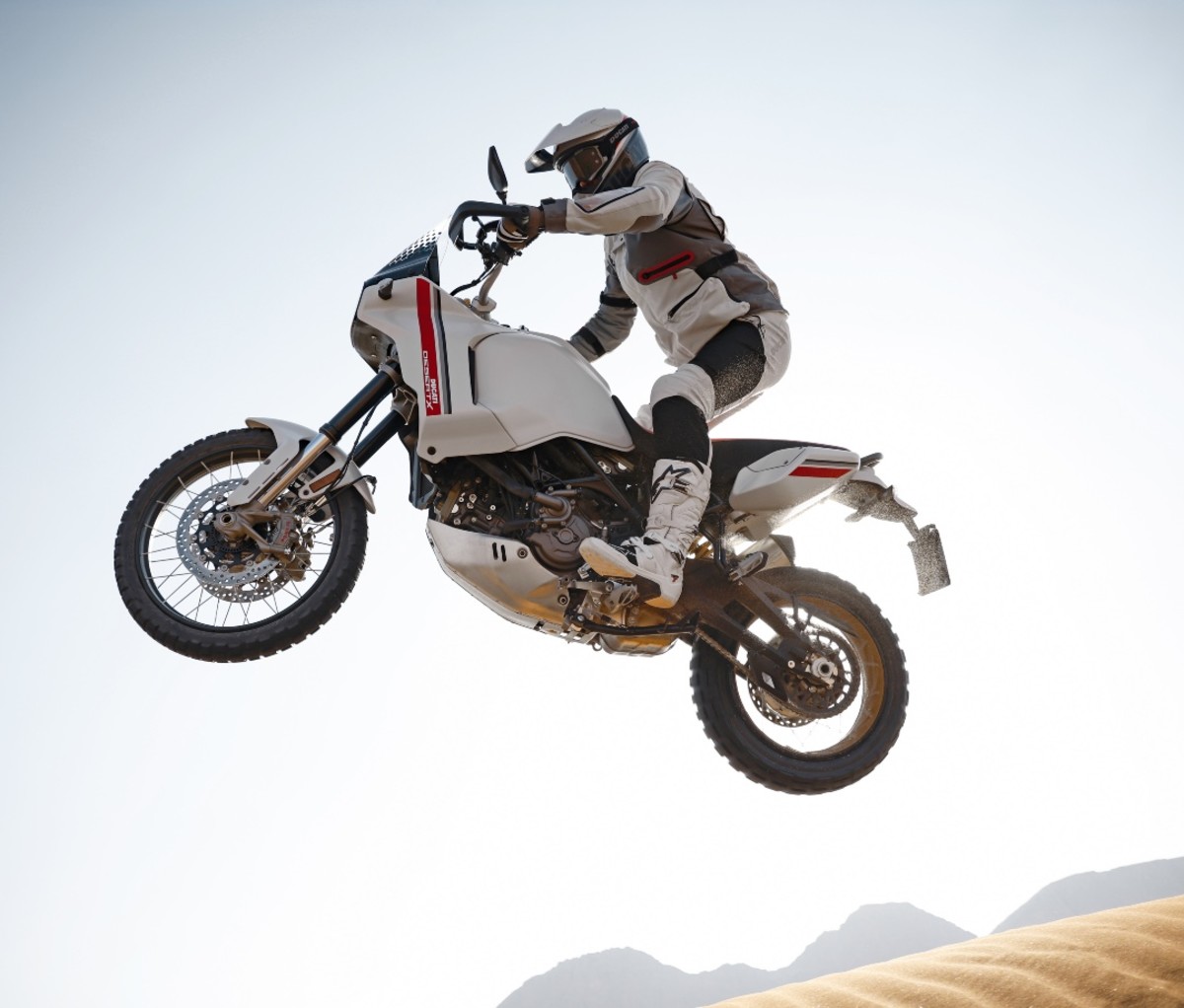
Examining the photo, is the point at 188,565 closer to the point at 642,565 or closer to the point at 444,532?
the point at 444,532

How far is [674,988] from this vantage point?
10269 centimetres

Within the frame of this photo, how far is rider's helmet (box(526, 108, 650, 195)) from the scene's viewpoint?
4297mm

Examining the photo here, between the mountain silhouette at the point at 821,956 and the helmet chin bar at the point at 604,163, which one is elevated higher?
the helmet chin bar at the point at 604,163

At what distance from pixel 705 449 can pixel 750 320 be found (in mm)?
795

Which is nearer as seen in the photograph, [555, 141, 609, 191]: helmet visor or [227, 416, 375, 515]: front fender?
[227, 416, 375, 515]: front fender

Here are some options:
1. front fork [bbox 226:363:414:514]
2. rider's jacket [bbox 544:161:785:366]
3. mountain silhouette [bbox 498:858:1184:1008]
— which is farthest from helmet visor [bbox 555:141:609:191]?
mountain silhouette [bbox 498:858:1184:1008]

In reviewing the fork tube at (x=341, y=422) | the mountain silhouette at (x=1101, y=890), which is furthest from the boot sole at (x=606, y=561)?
the mountain silhouette at (x=1101, y=890)

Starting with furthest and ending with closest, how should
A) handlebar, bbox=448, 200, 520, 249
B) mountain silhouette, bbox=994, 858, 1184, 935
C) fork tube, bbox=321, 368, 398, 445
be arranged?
mountain silhouette, bbox=994, 858, 1184, 935 → fork tube, bbox=321, 368, 398, 445 → handlebar, bbox=448, 200, 520, 249

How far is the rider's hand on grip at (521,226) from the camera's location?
156 inches

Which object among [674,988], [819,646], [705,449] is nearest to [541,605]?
[705,449]

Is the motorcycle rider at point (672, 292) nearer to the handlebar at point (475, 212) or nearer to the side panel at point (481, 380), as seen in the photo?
the handlebar at point (475, 212)

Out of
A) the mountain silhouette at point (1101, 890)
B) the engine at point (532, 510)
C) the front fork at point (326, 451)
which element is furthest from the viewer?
the mountain silhouette at point (1101, 890)

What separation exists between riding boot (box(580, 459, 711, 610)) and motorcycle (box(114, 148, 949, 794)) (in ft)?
0.46

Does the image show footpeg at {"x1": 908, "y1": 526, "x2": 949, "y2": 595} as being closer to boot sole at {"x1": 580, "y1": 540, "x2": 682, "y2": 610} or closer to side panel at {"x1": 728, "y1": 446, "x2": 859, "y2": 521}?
side panel at {"x1": 728, "y1": 446, "x2": 859, "y2": 521}
